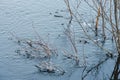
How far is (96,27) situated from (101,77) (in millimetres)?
3060

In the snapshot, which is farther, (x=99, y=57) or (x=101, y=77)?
(x=99, y=57)

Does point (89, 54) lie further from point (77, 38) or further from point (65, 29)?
point (65, 29)

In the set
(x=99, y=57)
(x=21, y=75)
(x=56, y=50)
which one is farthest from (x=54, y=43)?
(x=21, y=75)

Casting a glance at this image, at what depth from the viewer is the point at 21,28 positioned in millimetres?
10422

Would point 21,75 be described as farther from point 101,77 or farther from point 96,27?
point 96,27

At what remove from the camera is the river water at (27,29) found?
7.62m

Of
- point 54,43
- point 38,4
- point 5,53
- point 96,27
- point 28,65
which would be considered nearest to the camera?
point 28,65

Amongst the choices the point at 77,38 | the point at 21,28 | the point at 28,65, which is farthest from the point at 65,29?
the point at 28,65

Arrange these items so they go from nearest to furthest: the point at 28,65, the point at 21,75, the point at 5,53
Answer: the point at 21,75
the point at 28,65
the point at 5,53

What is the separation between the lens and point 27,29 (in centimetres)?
1040

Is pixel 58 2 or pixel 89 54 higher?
pixel 58 2

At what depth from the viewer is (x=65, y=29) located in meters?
10.5

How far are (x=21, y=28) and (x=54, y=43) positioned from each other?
154 centimetres

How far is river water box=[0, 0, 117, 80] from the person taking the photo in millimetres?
7621
